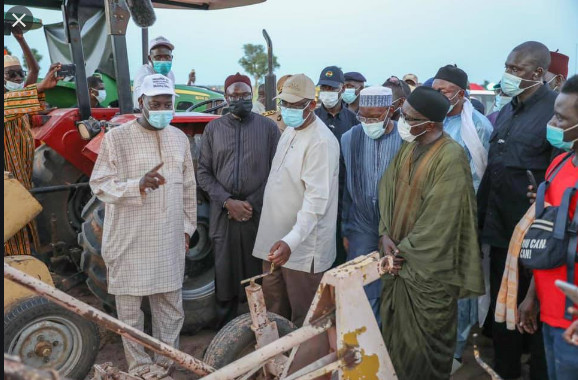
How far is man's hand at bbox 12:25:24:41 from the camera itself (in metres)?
3.93

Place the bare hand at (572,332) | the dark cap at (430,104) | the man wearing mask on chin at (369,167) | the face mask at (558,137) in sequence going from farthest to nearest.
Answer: the man wearing mask on chin at (369,167)
the dark cap at (430,104)
the face mask at (558,137)
the bare hand at (572,332)

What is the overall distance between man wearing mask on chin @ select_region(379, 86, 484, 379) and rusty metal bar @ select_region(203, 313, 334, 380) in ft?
1.97

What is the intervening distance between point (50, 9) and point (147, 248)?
8.86 ft

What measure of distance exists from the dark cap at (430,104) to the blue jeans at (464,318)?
1334 millimetres

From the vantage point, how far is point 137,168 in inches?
116

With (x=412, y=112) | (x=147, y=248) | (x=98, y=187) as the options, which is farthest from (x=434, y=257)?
(x=98, y=187)

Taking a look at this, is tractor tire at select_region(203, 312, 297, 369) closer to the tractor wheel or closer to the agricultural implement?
the agricultural implement

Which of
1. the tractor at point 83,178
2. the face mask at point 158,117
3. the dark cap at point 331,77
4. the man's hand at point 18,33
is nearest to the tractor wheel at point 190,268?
the tractor at point 83,178

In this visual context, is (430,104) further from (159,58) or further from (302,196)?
(159,58)

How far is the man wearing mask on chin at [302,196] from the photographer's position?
3.10 m

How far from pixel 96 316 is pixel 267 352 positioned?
2.44 ft

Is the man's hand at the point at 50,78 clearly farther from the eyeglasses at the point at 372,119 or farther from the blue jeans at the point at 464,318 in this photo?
the blue jeans at the point at 464,318

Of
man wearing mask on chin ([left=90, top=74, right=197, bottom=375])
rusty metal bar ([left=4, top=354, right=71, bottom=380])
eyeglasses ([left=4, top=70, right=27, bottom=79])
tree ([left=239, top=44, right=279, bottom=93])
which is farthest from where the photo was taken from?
tree ([left=239, top=44, right=279, bottom=93])

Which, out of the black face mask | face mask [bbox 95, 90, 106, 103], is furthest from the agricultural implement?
face mask [bbox 95, 90, 106, 103]
